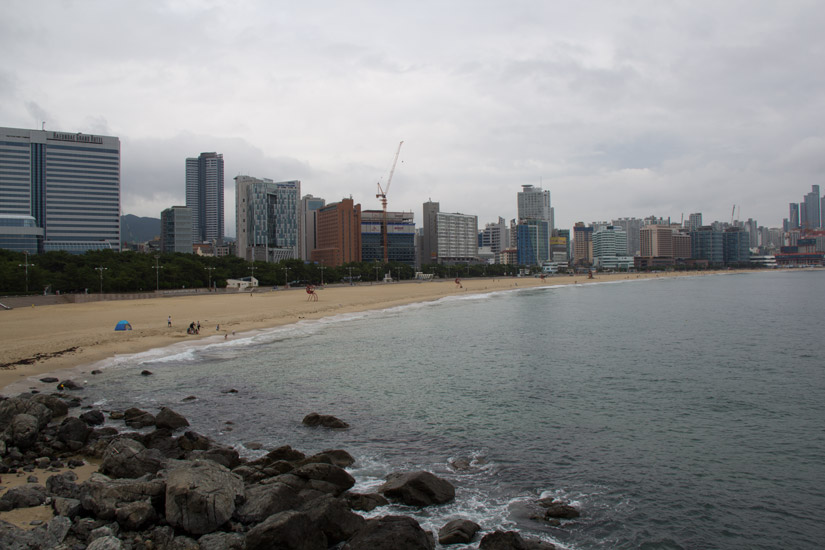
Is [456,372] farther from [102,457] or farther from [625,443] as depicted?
[102,457]

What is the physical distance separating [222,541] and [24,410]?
12182 millimetres

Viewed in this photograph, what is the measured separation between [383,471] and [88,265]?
8651 centimetres

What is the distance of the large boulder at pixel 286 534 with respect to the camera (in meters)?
10.1

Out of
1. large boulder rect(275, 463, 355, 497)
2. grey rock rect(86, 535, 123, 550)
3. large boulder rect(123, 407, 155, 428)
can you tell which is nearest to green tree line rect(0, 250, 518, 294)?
large boulder rect(123, 407, 155, 428)

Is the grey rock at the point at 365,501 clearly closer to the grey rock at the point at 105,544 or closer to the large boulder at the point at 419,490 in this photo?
the large boulder at the point at 419,490

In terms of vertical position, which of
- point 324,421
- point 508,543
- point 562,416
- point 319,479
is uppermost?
point 319,479

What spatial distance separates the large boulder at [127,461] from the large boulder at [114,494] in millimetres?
1137

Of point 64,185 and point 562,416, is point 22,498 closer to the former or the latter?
point 562,416

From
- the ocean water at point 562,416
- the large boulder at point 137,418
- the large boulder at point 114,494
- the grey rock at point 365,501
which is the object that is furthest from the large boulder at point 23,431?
the grey rock at point 365,501

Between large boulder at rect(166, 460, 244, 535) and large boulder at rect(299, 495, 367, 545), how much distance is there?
1.77 metres

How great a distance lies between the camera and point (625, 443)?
58.0ft

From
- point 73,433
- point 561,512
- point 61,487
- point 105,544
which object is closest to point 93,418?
point 73,433

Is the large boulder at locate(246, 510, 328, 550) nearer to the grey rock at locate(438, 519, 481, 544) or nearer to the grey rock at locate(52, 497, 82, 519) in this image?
the grey rock at locate(438, 519, 481, 544)

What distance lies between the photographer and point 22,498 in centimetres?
1189
